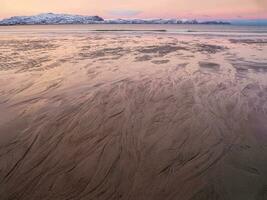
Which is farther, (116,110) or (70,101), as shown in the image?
(70,101)

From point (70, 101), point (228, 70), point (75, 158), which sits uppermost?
point (75, 158)

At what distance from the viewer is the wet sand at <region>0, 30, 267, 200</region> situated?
4.21m

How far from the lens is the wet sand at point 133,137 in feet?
13.8

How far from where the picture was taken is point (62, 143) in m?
5.63

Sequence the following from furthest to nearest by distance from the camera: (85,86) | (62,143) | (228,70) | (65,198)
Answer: (228,70), (85,86), (62,143), (65,198)

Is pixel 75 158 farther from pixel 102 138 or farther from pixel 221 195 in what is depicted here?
pixel 221 195

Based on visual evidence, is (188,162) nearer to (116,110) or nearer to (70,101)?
(116,110)

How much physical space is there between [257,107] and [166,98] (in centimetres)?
265

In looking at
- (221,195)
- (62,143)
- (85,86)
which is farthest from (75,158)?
(85,86)

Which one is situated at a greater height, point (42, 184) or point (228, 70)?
point (42, 184)

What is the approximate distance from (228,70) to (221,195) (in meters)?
10.1

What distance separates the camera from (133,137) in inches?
234

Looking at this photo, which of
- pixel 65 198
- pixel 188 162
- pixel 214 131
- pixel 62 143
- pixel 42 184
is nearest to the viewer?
pixel 65 198

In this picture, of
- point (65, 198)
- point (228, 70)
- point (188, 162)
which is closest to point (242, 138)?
point (188, 162)
